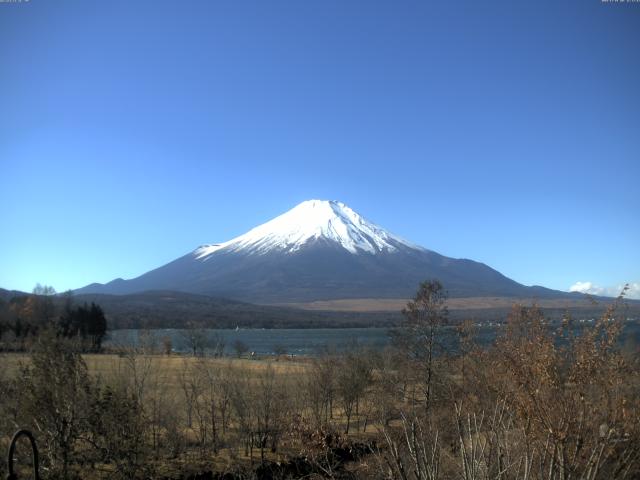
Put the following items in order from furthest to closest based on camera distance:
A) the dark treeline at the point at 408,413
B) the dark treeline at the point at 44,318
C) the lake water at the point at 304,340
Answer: the dark treeline at the point at 44,318 → the lake water at the point at 304,340 → the dark treeline at the point at 408,413

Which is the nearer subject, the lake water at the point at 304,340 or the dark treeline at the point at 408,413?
the dark treeline at the point at 408,413

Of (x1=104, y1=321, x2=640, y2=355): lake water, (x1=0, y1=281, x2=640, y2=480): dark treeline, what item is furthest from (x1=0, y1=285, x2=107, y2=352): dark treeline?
(x1=0, y1=281, x2=640, y2=480): dark treeline

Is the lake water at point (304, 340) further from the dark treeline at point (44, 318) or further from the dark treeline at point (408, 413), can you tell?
the dark treeline at point (44, 318)

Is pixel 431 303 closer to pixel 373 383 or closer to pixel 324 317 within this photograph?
pixel 373 383

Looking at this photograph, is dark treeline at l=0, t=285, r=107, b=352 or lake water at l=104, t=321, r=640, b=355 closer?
lake water at l=104, t=321, r=640, b=355

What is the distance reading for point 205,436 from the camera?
24.3m

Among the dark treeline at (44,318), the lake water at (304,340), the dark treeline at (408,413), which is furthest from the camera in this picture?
the dark treeline at (44,318)

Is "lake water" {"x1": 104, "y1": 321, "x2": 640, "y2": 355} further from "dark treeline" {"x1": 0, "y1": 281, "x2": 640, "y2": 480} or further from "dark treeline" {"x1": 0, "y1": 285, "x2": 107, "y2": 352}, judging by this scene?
"dark treeline" {"x1": 0, "y1": 285, "x2": 107, "y2": 352}

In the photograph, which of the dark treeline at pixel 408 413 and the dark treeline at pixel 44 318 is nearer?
the dark treeline at pixel 408 413

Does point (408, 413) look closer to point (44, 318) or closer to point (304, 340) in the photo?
point (44, 318)

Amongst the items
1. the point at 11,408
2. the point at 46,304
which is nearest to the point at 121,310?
the point at 46,304

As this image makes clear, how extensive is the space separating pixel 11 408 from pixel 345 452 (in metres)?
14.4

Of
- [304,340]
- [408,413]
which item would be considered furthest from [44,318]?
[408,413]

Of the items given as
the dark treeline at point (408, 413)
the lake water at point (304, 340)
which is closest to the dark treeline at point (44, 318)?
the lake water at point (304, 340)
